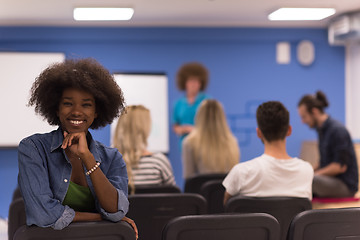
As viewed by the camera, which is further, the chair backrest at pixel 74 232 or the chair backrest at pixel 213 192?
the chair backrest at pixel 213 192

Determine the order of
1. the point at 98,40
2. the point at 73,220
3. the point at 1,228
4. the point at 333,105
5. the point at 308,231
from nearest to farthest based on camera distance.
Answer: the point at 73,220 < the point at 308,231 < the point at 1,228 < the point at 98,40 < the point at 333,105

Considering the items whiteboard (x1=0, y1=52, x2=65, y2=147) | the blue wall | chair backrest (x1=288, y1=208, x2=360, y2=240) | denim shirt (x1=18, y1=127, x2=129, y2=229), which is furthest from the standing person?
whiteboard (x1=0, y1=52, x2=65, y2=147)

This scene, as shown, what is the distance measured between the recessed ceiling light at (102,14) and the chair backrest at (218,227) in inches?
167

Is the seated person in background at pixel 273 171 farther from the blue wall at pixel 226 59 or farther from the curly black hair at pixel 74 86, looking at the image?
the blue wall at pixel 226 59

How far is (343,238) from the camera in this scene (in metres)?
1.88

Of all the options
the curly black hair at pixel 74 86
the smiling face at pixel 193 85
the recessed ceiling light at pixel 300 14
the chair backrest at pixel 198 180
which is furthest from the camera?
the smiling face at pixel 193 85

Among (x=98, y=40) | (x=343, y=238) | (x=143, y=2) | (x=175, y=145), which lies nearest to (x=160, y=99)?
(x=175, y=145)

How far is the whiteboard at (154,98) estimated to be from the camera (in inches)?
257

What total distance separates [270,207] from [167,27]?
473 centimetres

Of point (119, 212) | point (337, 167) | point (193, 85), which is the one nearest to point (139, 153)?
point (119, 212)

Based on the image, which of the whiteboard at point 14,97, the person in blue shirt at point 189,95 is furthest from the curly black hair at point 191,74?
the whiteboard at point 14,97

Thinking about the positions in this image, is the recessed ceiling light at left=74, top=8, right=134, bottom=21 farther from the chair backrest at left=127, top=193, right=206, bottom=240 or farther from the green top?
the green top

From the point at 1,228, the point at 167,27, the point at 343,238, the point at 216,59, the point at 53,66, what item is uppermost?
the point at 167,27

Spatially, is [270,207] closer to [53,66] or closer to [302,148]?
[53,66]
